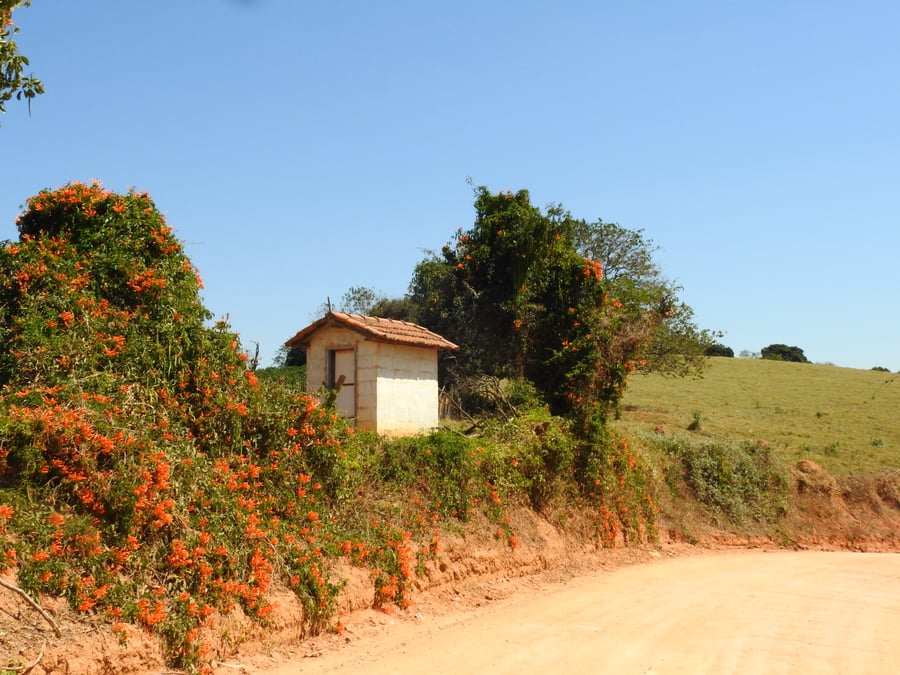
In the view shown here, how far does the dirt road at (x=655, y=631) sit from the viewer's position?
8.79 metres

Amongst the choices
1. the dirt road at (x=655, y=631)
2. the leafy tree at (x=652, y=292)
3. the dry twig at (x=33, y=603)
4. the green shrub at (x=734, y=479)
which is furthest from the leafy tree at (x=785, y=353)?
the dry twig at (x=33, y=603)

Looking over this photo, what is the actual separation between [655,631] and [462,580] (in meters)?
3.35

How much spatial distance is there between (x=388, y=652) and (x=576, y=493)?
8.06 meters

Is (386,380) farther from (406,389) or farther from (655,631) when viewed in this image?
(655,631)

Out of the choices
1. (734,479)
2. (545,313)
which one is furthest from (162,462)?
(734,479)

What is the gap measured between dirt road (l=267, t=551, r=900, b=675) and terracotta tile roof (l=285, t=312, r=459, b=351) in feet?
20.2

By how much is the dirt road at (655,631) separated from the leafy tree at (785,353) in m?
61.0

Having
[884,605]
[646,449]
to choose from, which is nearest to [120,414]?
[884,605]

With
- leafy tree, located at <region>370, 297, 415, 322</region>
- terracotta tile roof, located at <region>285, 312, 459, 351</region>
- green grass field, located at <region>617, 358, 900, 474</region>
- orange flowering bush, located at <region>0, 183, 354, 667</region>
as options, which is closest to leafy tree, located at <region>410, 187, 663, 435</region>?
terracotta tile roof, located at <region>285, 312, 459, 351</region>

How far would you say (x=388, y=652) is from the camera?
9211mm

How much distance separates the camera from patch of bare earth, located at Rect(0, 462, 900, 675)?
22.2 ft

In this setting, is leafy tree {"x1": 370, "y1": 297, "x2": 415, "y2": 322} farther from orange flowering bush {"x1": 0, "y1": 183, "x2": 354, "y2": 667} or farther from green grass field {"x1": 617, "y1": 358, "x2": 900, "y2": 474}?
orange flowering bush {"x1": 0, "y1": 183, "x2": 354, "y2": 667}

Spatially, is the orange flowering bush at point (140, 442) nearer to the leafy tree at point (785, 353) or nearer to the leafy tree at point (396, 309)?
the leafy tree at point (396, 309)

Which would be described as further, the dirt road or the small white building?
the small white building
